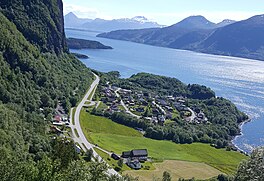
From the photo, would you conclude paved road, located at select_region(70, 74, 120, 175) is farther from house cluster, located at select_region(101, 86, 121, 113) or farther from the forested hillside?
house cluster, located at select_region(101, 86, 121, 113)

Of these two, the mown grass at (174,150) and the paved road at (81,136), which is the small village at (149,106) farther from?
the mown grass at (174,150)

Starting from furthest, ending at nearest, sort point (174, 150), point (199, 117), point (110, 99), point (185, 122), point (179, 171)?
point (110, 99) → point (199, 117) → point (185, 122) → point (174, 150) → point (179, 171)

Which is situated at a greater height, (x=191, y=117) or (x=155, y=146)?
(x=155, y=146)

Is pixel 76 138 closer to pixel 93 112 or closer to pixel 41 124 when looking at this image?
pixel 41 124

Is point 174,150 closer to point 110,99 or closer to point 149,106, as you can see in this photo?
point 149,106

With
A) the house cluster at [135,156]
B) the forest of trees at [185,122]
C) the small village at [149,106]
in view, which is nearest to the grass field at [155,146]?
the house cluster at [135,156]

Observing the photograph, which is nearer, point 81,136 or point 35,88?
point 81,136

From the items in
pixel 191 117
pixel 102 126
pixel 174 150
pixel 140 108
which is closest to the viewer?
pixel 174 150

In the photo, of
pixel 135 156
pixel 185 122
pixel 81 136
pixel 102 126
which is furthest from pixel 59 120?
pixel 185 122
